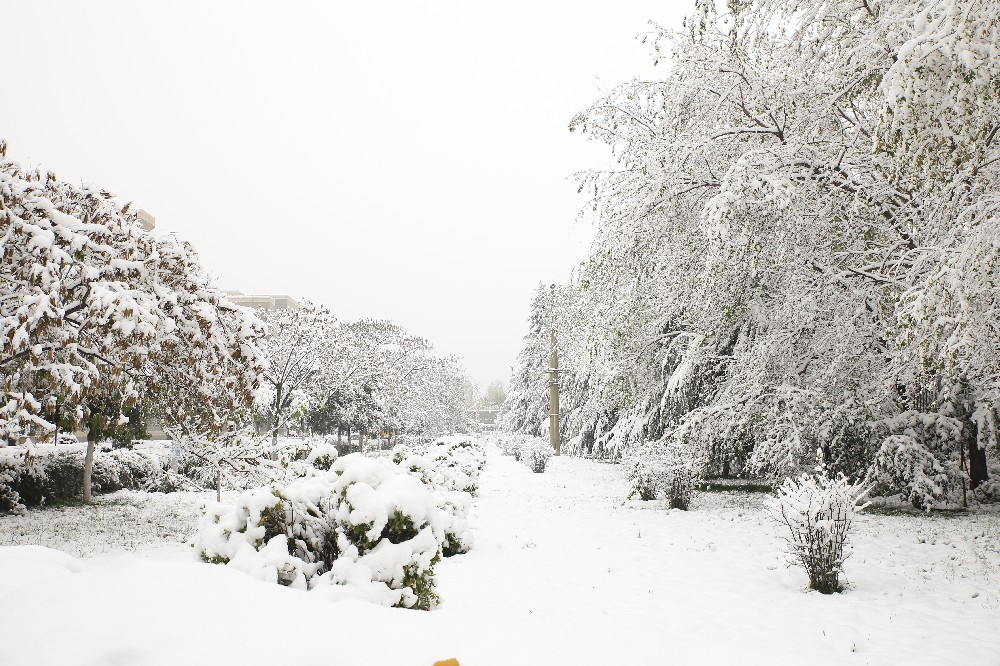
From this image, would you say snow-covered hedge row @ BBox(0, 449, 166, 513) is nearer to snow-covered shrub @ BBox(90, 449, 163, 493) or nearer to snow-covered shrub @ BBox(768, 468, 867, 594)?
snow-covered shrub @ BBox(90, 449, 163, 493)

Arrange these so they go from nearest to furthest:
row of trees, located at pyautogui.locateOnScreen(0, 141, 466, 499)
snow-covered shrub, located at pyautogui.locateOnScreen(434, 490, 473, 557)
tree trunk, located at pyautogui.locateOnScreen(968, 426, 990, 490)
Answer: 1. row of trees, located at pyautogui.locateOnScreen(0, 141, 466, 499)
2. snow-covered shrub, located at pyautogui.locateOnScreen(434, 490, 473, 557)
3. tree trunk, located at pyautogui.locateOnScreen(968, 426, 990, 490)

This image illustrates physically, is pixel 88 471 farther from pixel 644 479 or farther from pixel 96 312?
pixel 644 479

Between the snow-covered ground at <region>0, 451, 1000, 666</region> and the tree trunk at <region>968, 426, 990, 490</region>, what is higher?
the tree trunk at <region>968, 426, 990, 490</region>

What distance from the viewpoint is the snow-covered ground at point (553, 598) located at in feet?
7.38

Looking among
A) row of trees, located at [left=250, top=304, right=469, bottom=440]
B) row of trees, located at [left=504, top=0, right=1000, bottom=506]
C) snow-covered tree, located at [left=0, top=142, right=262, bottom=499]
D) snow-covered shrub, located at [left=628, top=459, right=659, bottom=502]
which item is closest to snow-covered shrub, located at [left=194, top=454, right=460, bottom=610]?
snow-covered tree, located at [left=0, top=142, right=262, bottom=499]

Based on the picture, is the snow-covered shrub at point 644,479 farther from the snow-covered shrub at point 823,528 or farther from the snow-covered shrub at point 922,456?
the snow-covered shrub at point 823,528

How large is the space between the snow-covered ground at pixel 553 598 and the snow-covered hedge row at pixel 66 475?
1.11 metres

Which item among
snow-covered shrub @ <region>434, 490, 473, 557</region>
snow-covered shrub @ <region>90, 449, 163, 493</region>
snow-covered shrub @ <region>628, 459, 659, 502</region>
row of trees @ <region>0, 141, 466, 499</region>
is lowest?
snow-covered shrub @ <region>90, 449, 163, 493</region>

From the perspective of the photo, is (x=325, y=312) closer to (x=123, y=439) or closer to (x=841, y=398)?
(x=123, y=439)

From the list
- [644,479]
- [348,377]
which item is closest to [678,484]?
[644,479]

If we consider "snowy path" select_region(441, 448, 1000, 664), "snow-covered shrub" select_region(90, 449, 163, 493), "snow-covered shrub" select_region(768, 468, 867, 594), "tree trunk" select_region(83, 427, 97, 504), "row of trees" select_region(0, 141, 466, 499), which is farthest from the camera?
"snow-covered shrub" select_region(90, 449, 163, 493)

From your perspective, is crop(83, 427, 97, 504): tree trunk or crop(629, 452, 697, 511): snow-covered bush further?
crop(83, 427, 97, 504): tree trunk

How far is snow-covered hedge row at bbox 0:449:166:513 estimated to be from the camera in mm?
11922

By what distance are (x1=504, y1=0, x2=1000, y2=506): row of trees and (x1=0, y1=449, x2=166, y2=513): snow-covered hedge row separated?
431 inches
